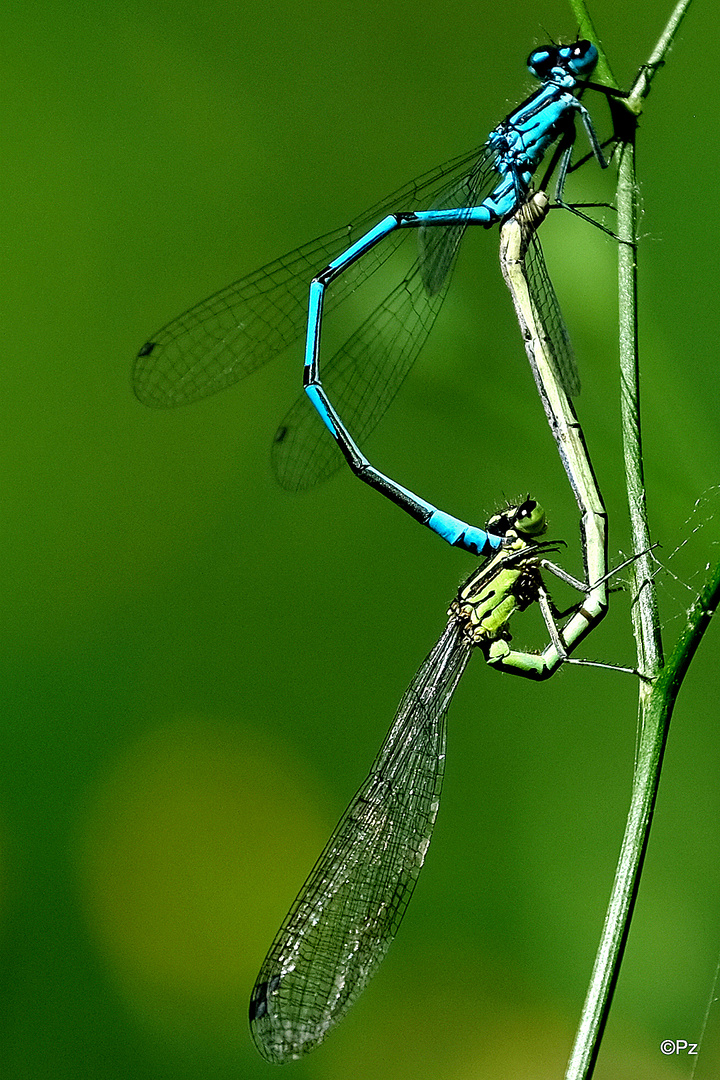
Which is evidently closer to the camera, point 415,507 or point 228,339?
point 415,507

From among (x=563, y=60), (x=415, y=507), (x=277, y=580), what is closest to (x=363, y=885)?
(x=415, y=507)

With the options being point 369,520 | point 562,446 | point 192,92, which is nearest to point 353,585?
point 369,520

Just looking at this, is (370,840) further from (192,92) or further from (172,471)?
(192,92)

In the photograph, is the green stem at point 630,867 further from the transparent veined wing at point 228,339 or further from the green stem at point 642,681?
the transparent veined wing at point 228,339

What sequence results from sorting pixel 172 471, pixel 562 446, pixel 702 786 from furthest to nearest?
pixel 172 471
pixel 702 786
pixel 562 446

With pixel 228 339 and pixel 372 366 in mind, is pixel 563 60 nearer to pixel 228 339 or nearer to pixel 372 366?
pixel 372 366

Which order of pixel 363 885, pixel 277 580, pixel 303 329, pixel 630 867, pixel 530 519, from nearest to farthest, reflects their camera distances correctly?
pixel 630 867
pixel 530 519
pixel 363 885
pixel 303 329
pixel 277 580
